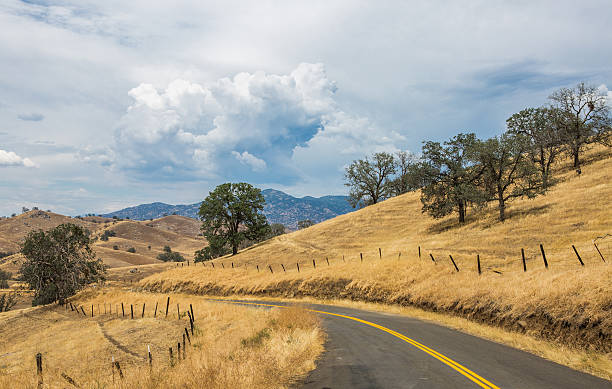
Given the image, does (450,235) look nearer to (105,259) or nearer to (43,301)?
(43,301)

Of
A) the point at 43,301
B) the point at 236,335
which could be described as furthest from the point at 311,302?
the point at 43,301

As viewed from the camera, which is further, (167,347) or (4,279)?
(4,279)

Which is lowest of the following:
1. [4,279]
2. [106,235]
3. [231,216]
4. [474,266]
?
[474,266]

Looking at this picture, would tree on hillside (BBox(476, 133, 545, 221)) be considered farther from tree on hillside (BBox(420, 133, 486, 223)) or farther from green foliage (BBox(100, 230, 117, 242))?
green foliage (BBox(100, 230, 117, 242))

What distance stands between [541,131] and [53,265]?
8037 centimetres

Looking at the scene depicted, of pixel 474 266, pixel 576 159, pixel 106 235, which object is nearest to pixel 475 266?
pixel 474 266

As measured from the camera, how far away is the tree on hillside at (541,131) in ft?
194

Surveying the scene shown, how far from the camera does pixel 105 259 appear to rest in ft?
388

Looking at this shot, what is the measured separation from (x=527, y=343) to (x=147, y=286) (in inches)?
2128

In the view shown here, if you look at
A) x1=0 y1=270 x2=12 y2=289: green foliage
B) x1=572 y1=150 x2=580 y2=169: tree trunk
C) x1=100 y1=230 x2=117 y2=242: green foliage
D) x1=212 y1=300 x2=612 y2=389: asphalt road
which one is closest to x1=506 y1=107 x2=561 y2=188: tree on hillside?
x1=572 y1=150 x2=580 y2=169: tree trunk

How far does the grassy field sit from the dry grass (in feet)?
28.8

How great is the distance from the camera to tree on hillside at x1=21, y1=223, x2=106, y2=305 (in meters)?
45.0

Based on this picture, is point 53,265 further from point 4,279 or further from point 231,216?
point 4,279

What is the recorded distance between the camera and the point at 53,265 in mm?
45469
